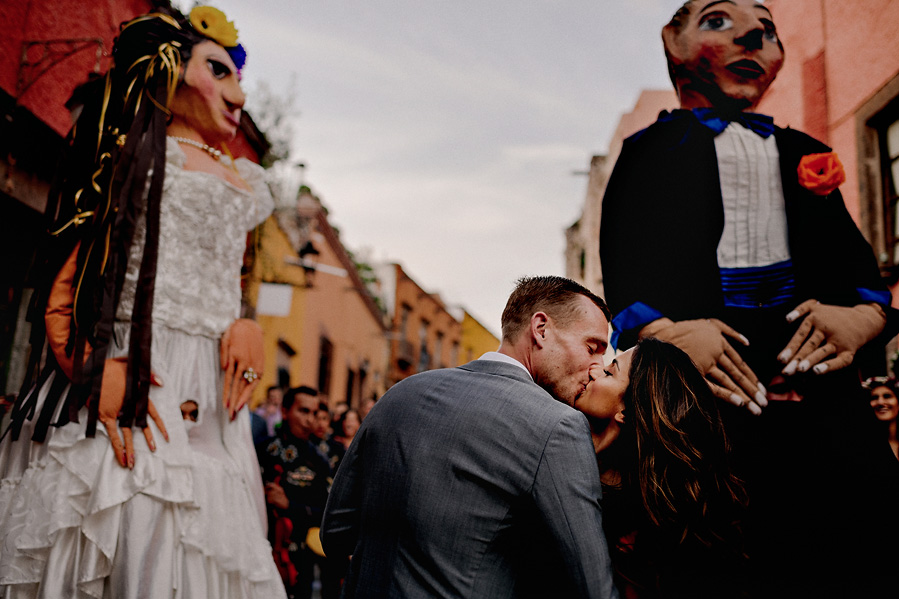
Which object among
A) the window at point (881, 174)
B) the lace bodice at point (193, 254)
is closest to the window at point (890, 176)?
the window at point (881, 174)

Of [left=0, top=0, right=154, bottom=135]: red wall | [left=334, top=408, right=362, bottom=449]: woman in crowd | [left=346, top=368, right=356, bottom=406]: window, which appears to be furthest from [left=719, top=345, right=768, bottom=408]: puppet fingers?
[left=346, top=368, right=356, bottom=406]: window

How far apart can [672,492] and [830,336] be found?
0.59 meters

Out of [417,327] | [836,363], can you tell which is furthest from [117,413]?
[417,327]

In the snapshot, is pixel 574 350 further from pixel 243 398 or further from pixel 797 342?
pixel 243 398

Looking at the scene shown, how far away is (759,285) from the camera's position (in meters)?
2.02

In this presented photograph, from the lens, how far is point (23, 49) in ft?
16.7

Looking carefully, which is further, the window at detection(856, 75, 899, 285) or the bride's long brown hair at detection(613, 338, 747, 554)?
the window at detection(856, 75, 899, 285)

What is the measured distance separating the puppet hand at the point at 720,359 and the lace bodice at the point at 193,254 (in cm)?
152

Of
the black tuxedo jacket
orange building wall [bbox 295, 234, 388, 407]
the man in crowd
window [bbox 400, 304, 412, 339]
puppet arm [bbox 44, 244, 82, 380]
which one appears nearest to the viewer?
the black tuxedo jacket

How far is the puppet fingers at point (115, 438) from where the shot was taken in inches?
84.8

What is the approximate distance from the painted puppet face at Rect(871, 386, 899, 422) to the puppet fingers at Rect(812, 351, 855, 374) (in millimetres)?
172

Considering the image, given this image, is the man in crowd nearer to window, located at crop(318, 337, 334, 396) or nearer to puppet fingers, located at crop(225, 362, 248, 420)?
puppet fingers, located at crop(225, 362, 248, 420)

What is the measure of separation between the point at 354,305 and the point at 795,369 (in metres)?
21.4

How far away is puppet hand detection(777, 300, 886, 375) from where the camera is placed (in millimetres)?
1891
